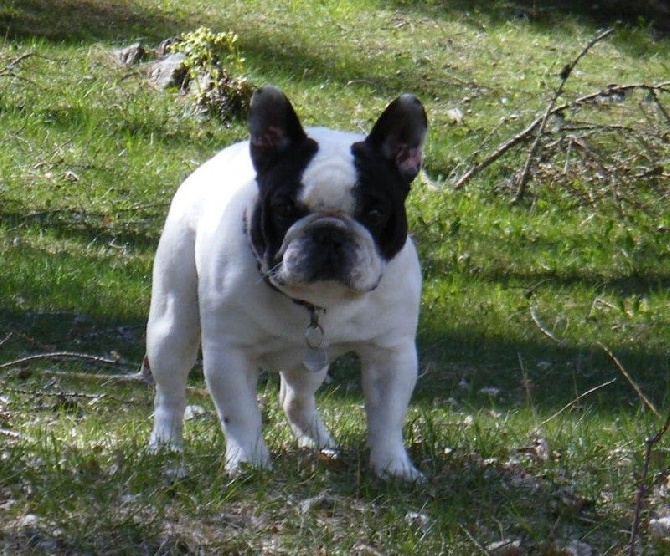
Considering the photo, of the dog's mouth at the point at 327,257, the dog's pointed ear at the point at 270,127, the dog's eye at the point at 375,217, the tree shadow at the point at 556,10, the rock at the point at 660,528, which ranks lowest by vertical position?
the tree shadow at the point at 556,10

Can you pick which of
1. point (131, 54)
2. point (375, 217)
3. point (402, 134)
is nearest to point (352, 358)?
point (402, 134)

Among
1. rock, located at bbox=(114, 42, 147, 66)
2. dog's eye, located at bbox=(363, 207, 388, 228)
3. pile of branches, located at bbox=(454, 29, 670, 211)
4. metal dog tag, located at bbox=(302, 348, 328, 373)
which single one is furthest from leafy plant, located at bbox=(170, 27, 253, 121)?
dog's eye, located at bbox=(363, 207, 388, 228)

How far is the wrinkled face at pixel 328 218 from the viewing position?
4996 millimetres

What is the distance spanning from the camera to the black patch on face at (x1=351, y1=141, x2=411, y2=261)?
5.16 m

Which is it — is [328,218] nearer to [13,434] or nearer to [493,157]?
[13,434]

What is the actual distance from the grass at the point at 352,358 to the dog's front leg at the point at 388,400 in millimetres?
117

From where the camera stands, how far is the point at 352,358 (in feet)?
29.5

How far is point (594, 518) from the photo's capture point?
5.00 metres

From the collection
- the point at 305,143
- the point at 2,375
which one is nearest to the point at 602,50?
the point at 2,375

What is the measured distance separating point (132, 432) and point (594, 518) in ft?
7.06

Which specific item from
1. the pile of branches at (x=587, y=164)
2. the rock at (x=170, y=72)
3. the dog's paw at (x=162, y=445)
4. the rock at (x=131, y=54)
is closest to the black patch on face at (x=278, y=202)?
the dog's paw at (x=162, y=445)

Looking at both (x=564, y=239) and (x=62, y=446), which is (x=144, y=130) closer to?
(x=564, y=239)

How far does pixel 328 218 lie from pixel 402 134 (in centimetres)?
54

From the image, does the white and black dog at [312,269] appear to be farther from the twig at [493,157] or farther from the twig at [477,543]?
the twig at [493,157]
